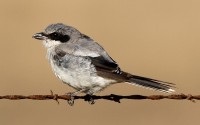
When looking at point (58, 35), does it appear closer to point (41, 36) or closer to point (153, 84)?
point (41, 36)

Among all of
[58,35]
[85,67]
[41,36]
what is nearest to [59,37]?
[58,35]

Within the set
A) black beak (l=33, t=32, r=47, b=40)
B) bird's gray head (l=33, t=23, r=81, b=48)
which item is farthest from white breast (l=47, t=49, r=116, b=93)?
black beak (l=33, t=32, r=47, b=40)

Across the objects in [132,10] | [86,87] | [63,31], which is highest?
[132,10]

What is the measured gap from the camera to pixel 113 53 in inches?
683

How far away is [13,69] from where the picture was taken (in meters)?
16.1

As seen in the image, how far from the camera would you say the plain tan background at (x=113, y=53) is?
13.7m

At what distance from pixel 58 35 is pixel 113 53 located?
842 cm

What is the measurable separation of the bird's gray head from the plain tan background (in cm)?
437

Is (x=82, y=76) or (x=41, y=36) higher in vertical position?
(x=41, y=36)

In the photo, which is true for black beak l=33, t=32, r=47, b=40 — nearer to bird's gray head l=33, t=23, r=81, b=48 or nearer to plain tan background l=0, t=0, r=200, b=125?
bird's gray head l=33, t=23, r=81, b=48

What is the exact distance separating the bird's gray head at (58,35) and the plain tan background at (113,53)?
4.37 metres
